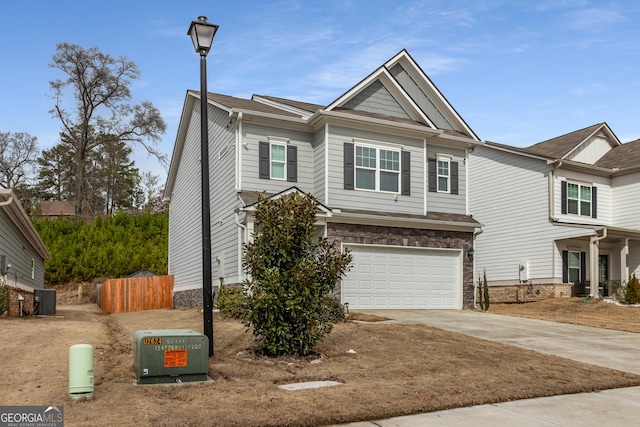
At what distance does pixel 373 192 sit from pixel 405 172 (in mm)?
1472

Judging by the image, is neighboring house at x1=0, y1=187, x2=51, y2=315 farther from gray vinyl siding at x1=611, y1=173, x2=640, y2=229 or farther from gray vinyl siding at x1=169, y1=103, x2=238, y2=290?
gray vinyl siding at x1=611, y1=173, x2=640, y2=229

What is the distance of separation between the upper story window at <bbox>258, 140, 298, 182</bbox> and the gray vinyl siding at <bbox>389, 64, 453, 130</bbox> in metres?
5.61

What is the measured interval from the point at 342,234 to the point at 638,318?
1011cm

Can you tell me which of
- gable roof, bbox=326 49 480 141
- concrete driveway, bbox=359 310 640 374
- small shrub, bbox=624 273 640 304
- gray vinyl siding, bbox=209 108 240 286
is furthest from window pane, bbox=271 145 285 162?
small shrub, bbox=624 273 640 304

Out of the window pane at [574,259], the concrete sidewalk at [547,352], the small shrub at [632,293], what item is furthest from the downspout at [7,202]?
the window pane at [574,259]

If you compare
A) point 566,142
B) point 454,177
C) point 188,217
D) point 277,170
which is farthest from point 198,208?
point 566,142

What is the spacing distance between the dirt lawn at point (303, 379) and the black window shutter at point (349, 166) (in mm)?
7706

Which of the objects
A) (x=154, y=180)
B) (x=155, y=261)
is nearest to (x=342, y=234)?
(x=155, y=261)

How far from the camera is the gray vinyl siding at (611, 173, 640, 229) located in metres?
28.2

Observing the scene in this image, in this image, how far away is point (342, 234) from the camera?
1933cm

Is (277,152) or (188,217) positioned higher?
(277,152)

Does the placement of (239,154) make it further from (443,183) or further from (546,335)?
(546,335)

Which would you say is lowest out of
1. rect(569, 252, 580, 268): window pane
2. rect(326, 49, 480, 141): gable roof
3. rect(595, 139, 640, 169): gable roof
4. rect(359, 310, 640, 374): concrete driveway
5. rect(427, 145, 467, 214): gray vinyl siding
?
rect(359, 310, 640, 374): concrete driveway

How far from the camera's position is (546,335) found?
47.5ft
